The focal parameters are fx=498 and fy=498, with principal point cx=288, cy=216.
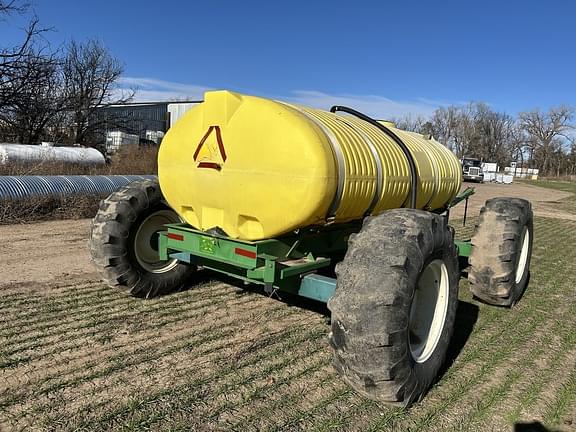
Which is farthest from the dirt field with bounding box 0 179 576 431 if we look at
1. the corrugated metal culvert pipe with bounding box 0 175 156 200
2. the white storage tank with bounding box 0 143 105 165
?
the white storage tank with bounding box 0 143 105 165

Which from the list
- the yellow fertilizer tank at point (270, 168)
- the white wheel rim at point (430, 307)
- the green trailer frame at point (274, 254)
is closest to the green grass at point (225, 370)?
the white wheel rim at point (430, 307)

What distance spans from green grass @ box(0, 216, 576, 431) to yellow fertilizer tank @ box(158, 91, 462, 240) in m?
1.00

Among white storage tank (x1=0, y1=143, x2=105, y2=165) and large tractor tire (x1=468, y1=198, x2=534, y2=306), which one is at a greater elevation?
white storage tank (x1=0, y1=143, x2=105, y2=165)

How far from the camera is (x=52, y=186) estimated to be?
33.1 ft

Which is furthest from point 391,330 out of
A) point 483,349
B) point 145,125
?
point 145,125

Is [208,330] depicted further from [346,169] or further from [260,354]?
[346,169]

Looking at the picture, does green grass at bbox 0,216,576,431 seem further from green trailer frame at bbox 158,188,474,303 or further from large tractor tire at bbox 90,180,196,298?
green trailer frame at bbox 158,188,474,303

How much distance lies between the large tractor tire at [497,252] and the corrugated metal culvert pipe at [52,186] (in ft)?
26.8

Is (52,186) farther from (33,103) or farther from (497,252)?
(33,103)

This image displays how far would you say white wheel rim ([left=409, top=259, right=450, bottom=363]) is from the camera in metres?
3.65

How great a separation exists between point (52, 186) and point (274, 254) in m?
7.88

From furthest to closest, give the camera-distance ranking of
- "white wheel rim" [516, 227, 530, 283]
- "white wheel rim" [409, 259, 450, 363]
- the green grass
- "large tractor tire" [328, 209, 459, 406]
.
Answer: "white wheel rim" [516, 227, 530, 283]
"white wheel rim" [409, 259, 450, 363]
the green grass
"large tractor tire" [328, 209, 459, 406]

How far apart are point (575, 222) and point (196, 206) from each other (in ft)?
50.2

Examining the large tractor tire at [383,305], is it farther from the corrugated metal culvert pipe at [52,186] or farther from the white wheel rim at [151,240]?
the corrugated metal culvert pipe at [52,186]
